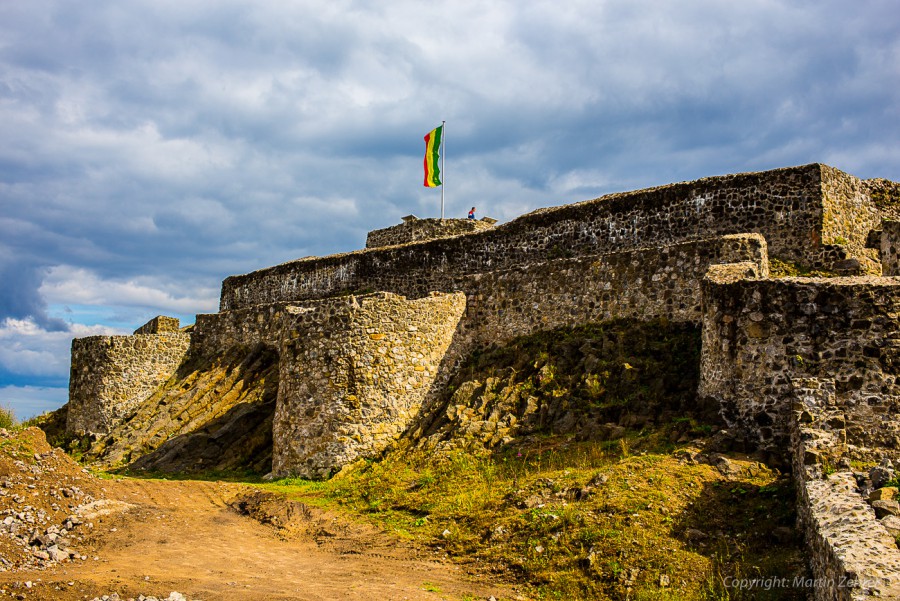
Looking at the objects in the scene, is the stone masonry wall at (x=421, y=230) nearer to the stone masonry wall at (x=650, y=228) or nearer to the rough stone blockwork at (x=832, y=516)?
the stone masonry wall at (x=650, y=228)

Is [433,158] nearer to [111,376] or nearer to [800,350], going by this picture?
[111,376]

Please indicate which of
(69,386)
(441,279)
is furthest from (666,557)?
(69,386)

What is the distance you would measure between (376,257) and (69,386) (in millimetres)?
13919

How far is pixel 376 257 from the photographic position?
94.8ft

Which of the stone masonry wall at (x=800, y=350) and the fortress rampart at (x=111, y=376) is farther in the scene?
the fortress rampart at (x=111, y=376)

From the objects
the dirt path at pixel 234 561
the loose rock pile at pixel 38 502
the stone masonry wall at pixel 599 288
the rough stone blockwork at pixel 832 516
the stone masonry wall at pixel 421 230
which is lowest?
the dirt path at pixel 234 561

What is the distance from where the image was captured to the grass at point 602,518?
10.5 meters

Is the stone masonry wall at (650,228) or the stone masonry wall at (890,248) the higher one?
the stone masonry wall at (650,228)

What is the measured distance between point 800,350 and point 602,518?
470 cm

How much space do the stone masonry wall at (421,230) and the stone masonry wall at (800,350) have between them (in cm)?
1643

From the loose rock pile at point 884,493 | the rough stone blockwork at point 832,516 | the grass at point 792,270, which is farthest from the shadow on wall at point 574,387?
the loose rock pile at point 884,493

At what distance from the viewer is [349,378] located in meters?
18.9

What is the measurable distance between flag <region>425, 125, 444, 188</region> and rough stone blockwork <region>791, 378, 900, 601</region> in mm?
23583

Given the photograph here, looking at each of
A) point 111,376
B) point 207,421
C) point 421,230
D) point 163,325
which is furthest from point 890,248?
point 163,325
